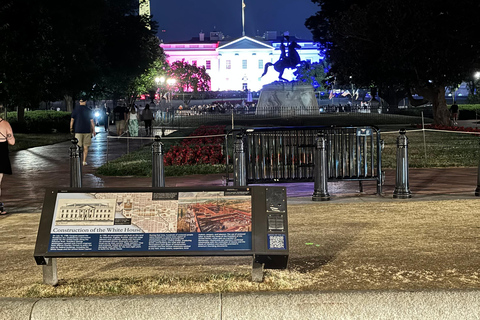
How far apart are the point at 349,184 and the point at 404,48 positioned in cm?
2134

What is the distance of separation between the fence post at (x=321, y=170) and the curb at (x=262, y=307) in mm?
5272

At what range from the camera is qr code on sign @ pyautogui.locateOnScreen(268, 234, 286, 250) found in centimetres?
538

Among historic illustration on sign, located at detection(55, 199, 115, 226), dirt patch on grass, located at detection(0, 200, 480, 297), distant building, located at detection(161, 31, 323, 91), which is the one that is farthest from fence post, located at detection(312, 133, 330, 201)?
distant building, located at detection(161, 31, 323, 91)

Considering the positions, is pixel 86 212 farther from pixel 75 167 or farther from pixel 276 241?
pixel 75 167

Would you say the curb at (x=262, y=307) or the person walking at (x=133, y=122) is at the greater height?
the person walking at (x=133, y=122)

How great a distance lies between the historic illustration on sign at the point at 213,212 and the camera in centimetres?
547

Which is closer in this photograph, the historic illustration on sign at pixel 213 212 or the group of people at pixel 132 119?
the historic illustration on sign at pixel 213 212

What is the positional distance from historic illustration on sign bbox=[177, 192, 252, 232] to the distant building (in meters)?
138

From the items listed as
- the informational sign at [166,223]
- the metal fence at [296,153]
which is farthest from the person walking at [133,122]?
the informational sign at [166,223]

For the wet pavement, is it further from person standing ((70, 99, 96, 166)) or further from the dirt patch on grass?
the dirt patch on grass

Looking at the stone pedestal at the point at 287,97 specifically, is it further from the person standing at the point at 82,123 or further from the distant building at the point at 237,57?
the distant building at the point at 237,57

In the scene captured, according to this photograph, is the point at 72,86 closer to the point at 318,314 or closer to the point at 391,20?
the point at 391,20

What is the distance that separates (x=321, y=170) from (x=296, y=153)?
3.54 feet

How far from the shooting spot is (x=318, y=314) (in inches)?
198
